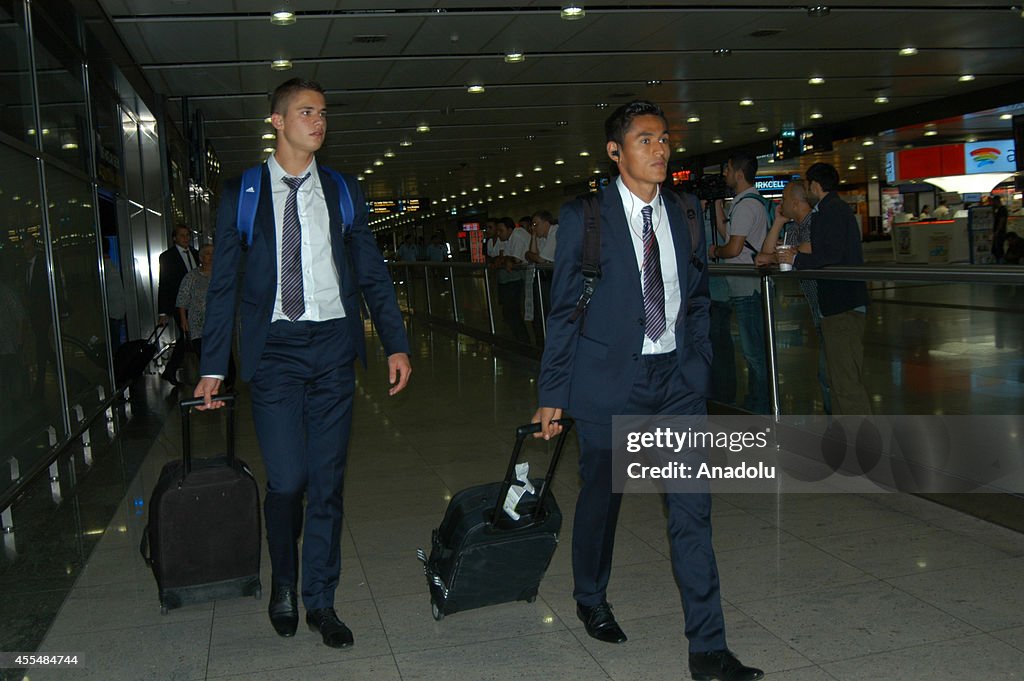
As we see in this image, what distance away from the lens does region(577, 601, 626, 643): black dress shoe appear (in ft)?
10.5

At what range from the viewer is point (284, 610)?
3.38 meters

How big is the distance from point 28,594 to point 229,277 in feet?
5.59

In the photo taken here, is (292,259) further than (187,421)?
No

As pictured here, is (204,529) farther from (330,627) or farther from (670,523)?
(670,523)

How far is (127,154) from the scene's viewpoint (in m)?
12.3

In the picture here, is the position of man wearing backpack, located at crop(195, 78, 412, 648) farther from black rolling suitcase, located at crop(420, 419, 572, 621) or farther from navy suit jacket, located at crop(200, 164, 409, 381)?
black rolling suitcase, located at crop(420, 419, 572, 621)

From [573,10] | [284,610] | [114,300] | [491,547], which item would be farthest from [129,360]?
[491,547]

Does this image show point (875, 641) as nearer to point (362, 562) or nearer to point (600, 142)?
point (362, 562)

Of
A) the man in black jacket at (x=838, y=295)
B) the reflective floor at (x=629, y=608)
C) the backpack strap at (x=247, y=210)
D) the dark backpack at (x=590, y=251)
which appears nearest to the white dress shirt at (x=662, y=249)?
the dark backpack at (x=590, y=251)

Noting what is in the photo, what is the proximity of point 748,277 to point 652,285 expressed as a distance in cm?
347

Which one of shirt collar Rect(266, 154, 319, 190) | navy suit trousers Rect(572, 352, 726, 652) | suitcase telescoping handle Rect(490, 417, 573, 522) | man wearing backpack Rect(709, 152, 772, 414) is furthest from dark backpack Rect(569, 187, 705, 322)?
man wearing backpack Rect(709, 152, 772, 414)

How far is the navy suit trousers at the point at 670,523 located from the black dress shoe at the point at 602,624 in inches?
1.0

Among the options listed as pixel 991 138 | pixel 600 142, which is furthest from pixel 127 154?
pixel 991 138

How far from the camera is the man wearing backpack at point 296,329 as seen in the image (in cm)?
323
